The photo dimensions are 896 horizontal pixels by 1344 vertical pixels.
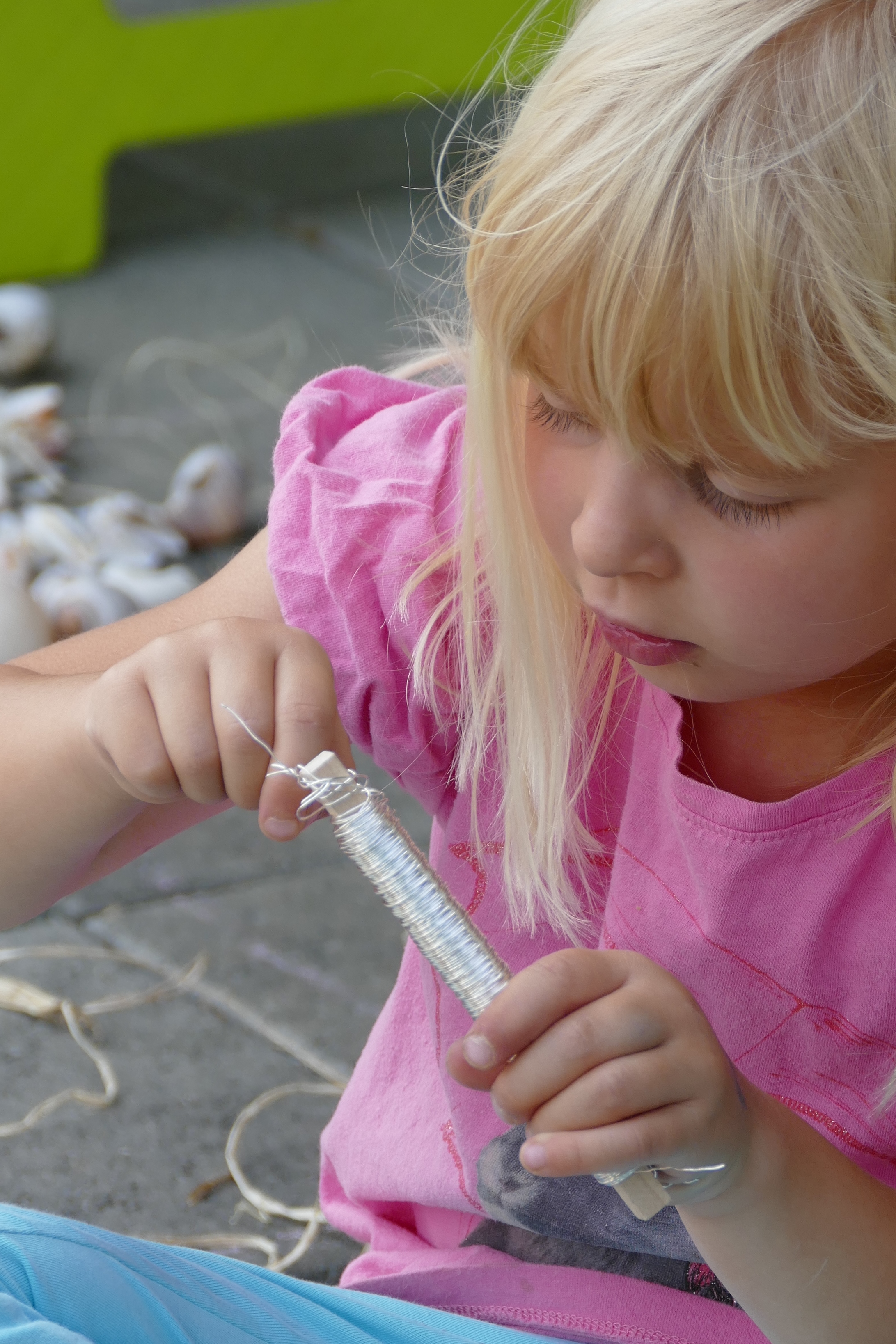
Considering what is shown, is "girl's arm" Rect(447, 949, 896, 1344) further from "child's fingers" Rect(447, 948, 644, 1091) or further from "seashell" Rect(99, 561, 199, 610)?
"seashell" Rect(99, 561, 199, 610)

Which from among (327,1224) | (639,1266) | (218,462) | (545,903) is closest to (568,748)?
(545,903)

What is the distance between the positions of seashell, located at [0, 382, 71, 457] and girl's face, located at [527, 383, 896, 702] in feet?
5.58

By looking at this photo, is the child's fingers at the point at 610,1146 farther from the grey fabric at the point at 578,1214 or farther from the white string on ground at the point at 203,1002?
the white string on ground at the point at 203,1002

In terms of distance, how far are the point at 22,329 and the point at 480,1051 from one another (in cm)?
211

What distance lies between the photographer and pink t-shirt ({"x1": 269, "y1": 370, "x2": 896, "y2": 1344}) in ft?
2.60

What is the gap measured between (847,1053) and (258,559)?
0.45 m

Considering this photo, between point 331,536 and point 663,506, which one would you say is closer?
point 663,506

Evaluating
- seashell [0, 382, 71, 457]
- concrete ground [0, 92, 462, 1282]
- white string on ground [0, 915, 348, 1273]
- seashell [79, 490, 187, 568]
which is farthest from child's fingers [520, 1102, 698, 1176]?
seashell [0, 382, 71, 457]

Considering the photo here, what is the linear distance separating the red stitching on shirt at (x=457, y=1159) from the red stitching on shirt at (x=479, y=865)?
145mm

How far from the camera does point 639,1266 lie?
86 centimetres

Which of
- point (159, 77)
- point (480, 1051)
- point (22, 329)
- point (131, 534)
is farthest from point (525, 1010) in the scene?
point (159, 77)

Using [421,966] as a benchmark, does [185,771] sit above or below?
above

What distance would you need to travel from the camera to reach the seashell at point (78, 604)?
1.82m

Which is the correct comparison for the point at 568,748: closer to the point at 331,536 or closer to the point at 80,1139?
the point at 331,536
